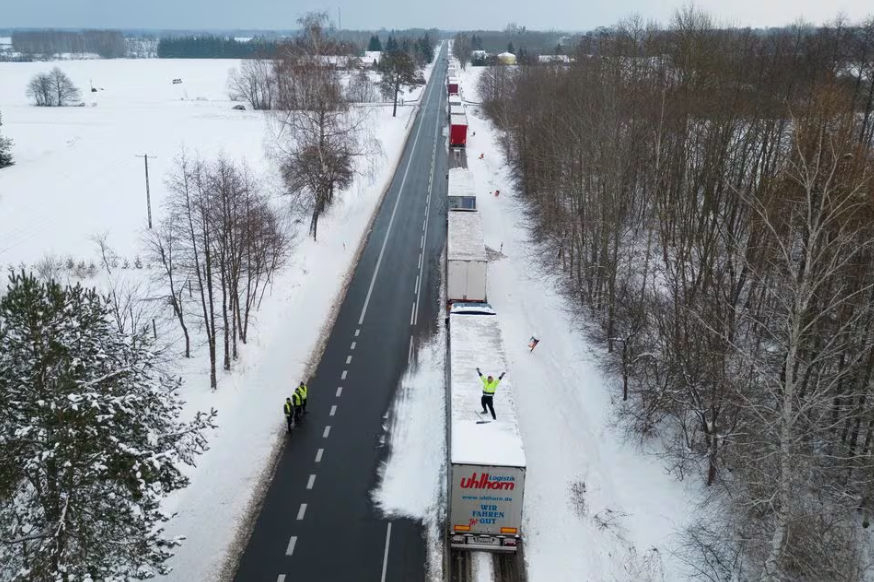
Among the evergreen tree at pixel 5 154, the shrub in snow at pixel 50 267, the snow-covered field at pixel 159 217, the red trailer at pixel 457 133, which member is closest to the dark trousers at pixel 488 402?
the snow-covered field at pixel 159 217

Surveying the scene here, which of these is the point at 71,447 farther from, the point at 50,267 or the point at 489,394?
the point at 50,267

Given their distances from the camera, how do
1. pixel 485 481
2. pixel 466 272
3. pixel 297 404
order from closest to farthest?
pixel 485 481, pixel 297 404, pixel 466 272

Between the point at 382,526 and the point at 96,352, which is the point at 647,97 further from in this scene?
the point at 96,352

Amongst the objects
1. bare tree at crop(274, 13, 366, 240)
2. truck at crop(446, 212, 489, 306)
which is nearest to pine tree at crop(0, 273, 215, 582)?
truck at crop(446, 212, 489, 306)

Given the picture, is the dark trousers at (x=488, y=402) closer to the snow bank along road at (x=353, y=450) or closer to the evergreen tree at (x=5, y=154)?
the snow bank along road at (x=353, y=450)

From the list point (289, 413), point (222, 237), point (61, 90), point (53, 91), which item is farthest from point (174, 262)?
point (53, 91)

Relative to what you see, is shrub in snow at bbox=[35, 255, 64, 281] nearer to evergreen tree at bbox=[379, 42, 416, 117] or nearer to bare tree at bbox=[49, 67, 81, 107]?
evergreen tree at bbox=[379, 42, 416, 117]
